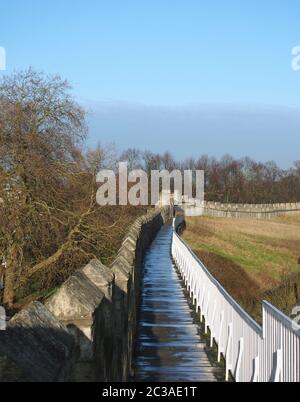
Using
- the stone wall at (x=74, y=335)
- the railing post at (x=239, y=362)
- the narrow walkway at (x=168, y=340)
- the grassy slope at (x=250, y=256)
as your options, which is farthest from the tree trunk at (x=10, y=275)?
the railing post at (x=239, y=362)

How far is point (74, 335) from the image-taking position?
557 centimetres

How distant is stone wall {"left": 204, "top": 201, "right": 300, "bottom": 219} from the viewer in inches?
3801

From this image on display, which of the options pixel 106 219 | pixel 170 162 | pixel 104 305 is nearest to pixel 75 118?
pixel 106 219

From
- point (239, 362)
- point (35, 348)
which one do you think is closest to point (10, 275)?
point (239, 362)

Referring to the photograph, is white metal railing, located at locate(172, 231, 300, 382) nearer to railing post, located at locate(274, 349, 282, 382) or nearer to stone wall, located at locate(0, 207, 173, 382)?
railing post, located at locate(274, 349, 282, 382)

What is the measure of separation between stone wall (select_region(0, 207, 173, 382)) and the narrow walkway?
85 cm

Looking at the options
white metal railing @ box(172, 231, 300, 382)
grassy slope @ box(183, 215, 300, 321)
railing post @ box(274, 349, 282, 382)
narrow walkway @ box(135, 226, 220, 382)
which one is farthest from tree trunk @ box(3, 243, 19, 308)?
railing post @ box(274, 349, 282, 382)

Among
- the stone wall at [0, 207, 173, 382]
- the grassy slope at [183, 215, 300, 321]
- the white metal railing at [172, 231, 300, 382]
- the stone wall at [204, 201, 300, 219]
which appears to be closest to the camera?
the stone wall at [0, 207, 173, 382]

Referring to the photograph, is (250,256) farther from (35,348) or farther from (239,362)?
(35,348)

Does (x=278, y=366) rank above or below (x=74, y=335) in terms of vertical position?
below

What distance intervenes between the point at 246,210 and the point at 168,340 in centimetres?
9544

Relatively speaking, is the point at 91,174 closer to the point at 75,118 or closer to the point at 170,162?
the point at 75,118

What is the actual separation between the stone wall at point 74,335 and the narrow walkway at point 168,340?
847 mm

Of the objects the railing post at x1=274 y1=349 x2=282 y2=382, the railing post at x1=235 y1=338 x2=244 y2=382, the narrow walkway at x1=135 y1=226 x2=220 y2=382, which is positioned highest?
the railing post at x1=274 y1=349 x2=282 y2=382
